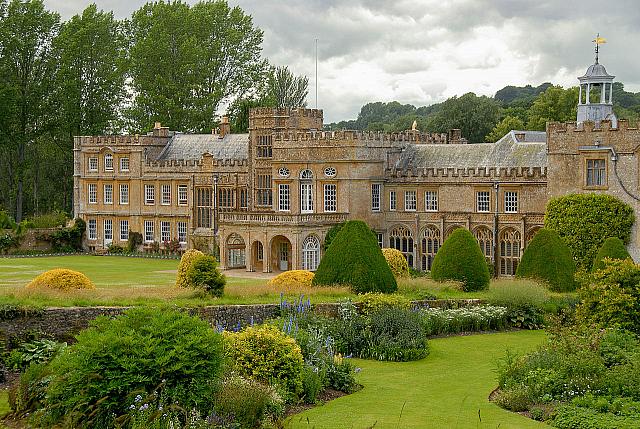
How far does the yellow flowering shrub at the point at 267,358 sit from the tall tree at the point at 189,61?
5104 cm

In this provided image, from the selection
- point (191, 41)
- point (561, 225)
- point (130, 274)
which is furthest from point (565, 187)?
point (191, 41)

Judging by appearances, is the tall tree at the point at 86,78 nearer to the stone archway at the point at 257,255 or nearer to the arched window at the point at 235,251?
the arched window at the point at 235,251

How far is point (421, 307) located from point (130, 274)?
19.9 meters

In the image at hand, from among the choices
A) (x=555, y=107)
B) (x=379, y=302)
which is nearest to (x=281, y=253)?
(x=379, y=302)

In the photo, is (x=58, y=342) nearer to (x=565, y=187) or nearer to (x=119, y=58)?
(x=565, y=187)

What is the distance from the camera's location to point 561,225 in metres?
40.6

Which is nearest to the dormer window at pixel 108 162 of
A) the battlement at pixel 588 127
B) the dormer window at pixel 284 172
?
the dormer window at pixel 284 172

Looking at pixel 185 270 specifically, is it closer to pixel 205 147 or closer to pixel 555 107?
pixel 205 147

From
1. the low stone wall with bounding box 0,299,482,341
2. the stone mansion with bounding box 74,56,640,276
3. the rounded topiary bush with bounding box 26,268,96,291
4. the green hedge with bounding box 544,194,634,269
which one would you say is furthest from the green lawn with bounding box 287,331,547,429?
the stone mansion with bounding box 74,56,640,276

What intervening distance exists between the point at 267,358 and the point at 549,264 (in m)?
16.6

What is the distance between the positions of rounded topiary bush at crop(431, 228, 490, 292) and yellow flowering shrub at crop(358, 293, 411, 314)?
21.4 feet

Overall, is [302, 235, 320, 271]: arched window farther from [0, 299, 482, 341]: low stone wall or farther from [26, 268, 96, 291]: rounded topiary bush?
[0, 299, 482, 341]: low stone wall

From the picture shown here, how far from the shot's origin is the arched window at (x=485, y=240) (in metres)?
45.1

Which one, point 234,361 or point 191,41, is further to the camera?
point 191,41
